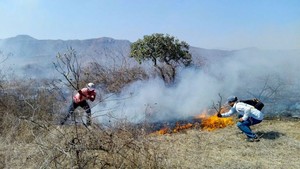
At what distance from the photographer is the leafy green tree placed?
18.9 m

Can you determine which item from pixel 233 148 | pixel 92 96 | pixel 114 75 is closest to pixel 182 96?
pixel 114 75

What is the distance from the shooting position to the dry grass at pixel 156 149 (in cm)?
621

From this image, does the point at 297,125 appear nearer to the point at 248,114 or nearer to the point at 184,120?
the point at 248,114

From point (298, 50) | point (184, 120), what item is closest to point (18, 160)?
point (184, 120)

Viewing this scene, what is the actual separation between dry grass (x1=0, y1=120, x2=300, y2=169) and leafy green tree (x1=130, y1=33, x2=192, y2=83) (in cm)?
863

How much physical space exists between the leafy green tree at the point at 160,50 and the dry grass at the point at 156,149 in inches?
340

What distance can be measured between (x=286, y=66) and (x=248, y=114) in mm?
32478

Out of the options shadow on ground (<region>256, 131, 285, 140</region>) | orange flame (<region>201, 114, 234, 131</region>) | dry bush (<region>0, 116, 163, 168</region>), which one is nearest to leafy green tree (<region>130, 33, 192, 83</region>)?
orange flame (<region>201, 114, 234, 131</region>)

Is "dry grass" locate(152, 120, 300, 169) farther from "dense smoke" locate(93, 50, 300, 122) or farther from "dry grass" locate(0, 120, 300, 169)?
"dense smoke" locate(93, 50, 300, 122)

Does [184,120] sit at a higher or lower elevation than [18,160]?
lower

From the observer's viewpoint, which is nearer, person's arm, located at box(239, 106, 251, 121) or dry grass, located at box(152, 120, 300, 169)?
dry grass, located at box(152, 120, 300, 169)

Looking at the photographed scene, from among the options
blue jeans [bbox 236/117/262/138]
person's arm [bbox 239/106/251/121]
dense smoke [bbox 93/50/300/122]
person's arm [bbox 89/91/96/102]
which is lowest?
dense smoke [bbox 93/50/300/122]

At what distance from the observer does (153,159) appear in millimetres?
6637

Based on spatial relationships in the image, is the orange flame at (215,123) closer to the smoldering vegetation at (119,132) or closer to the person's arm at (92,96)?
the smoldering vegetation at (119,132)
